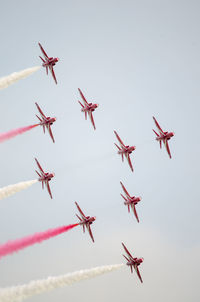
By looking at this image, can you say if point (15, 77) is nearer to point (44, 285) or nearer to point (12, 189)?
point (12, 189)

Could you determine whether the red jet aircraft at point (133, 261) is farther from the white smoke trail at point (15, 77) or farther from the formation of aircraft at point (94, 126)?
the white smoke trail at point (15, 77)

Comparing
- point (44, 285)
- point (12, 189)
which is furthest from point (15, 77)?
point (44, 285)

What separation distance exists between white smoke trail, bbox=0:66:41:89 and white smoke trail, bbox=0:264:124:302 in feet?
77.9

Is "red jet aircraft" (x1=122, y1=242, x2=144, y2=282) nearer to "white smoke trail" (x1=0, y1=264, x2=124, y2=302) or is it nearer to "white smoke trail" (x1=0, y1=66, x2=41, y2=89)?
"white smoke trail" (x1=0, y1=264, x2=124, y2=302)

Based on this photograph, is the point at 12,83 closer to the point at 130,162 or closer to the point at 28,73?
the point at 28,73

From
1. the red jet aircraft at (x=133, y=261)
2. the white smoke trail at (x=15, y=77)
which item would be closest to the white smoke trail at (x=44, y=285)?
the red jet aircraft at (x=133, y=261)

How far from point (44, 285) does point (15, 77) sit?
25.6m

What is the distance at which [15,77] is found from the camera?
233 feet

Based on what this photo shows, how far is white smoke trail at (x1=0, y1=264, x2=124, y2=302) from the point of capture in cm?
6241

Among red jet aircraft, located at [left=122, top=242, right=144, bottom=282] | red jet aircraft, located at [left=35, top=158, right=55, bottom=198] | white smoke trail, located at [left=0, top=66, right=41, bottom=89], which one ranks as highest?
white smoke trail, located at [left=0, top=66, right=41, bottom=89]

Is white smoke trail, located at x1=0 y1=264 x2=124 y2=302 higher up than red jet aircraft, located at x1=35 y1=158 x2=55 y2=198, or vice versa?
red jet aircraft, located at x1=35 y1=158 x2=55 y2=198

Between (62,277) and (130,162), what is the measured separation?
20.6 meters

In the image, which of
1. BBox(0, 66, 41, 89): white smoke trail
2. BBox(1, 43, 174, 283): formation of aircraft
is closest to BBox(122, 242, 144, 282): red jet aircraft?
BBox(1, 43, 174, 283): formation of aircraft

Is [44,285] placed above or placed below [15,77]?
below
